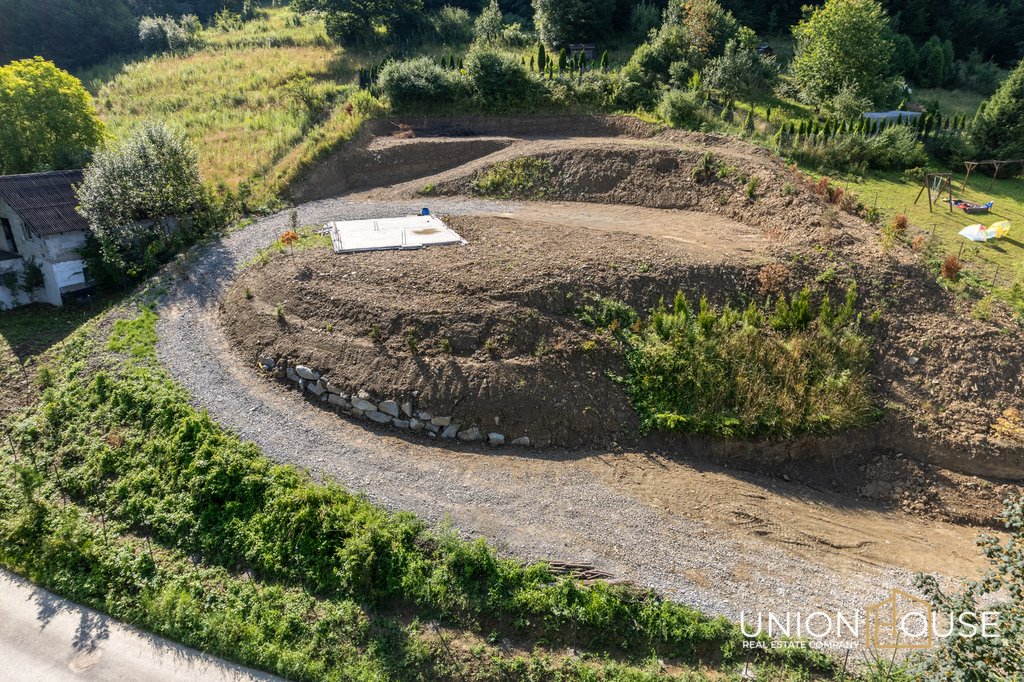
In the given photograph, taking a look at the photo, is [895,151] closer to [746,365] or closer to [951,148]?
[951,148]

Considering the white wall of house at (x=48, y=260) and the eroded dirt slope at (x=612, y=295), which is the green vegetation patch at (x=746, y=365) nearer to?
the eroded dirt slope at (x=612, y=295)

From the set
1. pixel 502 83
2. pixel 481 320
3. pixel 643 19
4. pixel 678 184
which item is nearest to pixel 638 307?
pixel 481 320

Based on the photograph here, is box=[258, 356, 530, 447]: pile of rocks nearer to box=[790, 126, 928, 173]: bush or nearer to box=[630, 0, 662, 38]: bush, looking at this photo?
box=[790, 126, 928, 173]: bush

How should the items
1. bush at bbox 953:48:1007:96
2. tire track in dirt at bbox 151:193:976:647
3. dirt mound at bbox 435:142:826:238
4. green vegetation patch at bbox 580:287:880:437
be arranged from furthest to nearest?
bush at bbox 953:48:1007:96 → dirt mound at bbox 435:142:826:238 → green vegetation patch at bbox 580:287:880:437 → tire track in dirt at bbox 151:193:976:647

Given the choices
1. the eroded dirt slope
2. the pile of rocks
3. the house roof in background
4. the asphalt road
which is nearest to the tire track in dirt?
the pile of rocks

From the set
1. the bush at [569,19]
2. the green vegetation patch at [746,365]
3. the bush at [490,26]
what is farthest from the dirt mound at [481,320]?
the bush at [490,26]

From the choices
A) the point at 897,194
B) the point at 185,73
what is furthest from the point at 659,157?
the point at 185,73

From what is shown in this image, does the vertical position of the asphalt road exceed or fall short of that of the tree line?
it falls short

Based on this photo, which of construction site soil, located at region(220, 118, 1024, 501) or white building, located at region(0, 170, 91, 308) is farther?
white building, located at region(0, 170, 91, 308)
